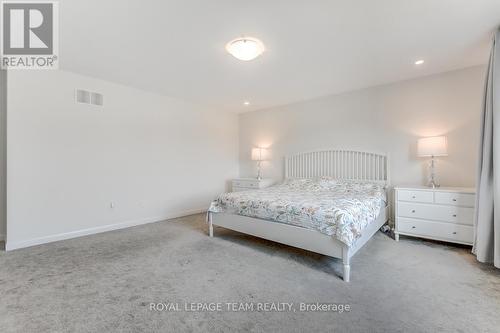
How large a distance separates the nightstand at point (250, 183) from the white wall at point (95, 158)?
0.71 meters

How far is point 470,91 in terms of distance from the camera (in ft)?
11.1

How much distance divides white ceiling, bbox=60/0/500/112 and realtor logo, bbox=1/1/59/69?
12cm

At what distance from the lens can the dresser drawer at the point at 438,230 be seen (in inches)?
116

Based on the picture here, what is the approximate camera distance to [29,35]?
8.46 feet

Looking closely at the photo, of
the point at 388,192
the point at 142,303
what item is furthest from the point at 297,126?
the point at 142,303

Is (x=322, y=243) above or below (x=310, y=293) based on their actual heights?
above

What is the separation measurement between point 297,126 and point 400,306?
12.9 feet

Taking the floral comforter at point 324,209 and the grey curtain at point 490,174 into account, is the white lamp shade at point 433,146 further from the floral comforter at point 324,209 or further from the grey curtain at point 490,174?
the floral comforter at point 324,209

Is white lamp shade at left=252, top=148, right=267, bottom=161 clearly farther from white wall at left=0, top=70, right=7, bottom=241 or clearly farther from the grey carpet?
white wall at left=0, top=70, right=7, bottom=241

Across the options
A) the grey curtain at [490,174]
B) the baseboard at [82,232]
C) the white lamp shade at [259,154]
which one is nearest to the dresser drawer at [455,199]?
the grey curtain at [490,174]

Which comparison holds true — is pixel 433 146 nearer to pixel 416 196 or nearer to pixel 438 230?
pixel 416 196

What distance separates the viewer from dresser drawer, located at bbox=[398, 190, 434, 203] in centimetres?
315

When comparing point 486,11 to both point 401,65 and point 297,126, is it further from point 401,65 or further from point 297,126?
point 297,126

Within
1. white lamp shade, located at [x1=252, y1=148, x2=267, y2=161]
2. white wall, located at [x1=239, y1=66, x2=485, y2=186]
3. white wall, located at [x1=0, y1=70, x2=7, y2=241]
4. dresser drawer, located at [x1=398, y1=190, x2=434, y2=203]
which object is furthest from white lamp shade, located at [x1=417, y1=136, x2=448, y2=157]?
white wall, located at [x1=0, y1=70, x2=7, y2=241]
